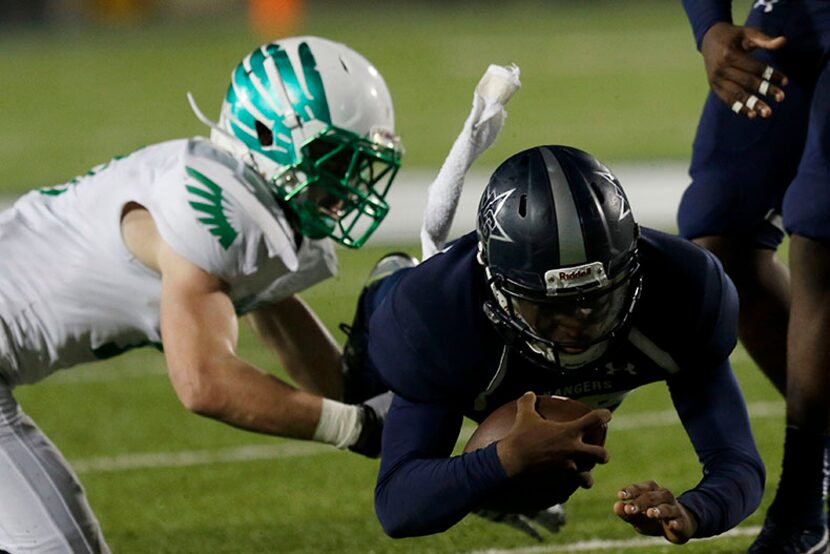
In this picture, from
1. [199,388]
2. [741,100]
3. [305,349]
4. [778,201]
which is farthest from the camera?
[305,349]

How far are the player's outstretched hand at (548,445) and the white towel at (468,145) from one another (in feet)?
2.93

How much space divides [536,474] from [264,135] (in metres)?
1.20

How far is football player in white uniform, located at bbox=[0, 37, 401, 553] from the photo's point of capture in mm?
3061

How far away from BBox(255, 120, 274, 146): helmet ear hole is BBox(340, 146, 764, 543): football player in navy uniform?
70 cm

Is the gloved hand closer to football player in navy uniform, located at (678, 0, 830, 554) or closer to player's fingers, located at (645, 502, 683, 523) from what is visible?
football player in navy uniform, located at (678, 0, 830, 554)

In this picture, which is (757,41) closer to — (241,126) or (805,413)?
(805,413)

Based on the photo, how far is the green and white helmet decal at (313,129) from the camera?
338cm

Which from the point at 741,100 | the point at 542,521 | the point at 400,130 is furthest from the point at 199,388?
the point at 400,130

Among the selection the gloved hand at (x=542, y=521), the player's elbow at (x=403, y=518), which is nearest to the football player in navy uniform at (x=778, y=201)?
the gloved hand at (x=542, y=521)

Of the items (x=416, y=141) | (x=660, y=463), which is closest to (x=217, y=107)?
(x=416, y=141)

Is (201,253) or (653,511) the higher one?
(201,253)

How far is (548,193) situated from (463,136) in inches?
31.0

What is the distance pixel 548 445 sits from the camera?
2.50m

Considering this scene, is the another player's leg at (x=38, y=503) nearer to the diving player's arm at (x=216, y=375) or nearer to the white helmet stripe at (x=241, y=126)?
the diving player's arm at (x=216, y=375)
